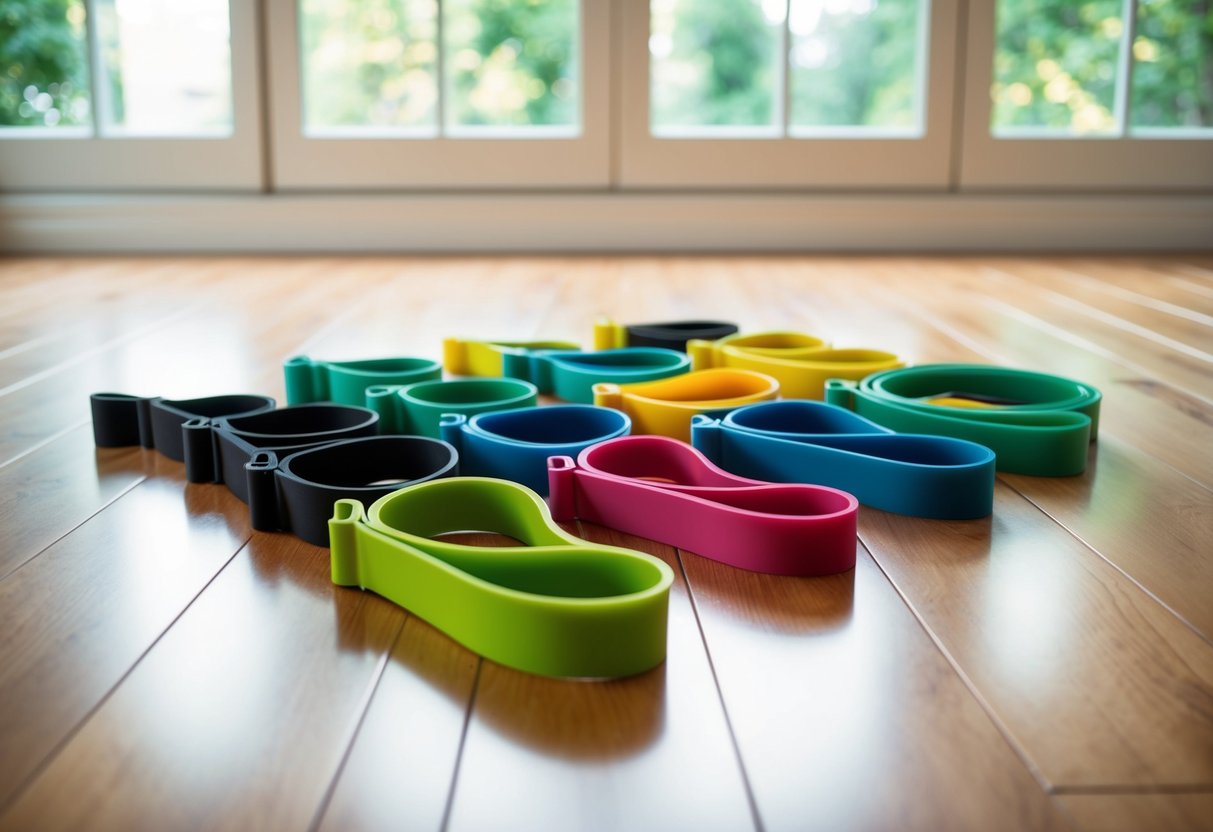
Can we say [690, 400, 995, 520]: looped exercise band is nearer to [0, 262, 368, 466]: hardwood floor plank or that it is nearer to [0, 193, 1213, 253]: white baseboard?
[0, 262, 368, 466]: hardwood floor plank

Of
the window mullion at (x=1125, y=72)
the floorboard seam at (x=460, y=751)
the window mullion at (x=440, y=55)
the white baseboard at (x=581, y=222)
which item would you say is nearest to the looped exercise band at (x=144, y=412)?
the floorboard seam at (x=460, y=751)

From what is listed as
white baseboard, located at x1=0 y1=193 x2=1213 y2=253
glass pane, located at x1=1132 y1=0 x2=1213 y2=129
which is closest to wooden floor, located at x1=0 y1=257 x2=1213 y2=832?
white baseboard, located at x1=0 y1=193 x2=1213 y2=253

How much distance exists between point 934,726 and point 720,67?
8.62 ft

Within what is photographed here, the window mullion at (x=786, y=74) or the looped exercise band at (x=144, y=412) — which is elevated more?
the window mullion at (x=786, y=74)

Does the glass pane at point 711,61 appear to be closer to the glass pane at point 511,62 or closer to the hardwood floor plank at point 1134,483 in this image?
the glass pane at point 511,62

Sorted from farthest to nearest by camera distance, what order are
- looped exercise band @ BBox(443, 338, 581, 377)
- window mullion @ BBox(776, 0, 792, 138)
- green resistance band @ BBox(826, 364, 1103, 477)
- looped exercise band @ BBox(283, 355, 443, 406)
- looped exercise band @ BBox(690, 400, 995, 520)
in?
window mullion @ BBox(776, 0, 792, 138)
looped exercise band @ BBox(443, 338, 581, 377)
looped exercise band @ BBox(283, 355, 443, 406)
green resistance band @ BBox(826, 364, 1103, 477)
looped exercise band @ BBox(690, 400, 995, 520)

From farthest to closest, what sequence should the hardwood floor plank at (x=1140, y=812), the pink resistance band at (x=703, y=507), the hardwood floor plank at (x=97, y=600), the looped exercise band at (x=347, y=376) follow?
the looped exercise band at (x=347, y=376) < the pink resistance band at (x=703, y=507) < the hardwood floor plank at (x=97, y=600) < the hardwood floor plank at (x=1140, y=812)

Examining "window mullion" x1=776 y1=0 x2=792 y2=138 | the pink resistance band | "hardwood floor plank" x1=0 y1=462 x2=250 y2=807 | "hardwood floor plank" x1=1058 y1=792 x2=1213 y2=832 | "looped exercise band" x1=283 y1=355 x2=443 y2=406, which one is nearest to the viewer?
"hardwood floor plank" x1=1058 y1=792 x2=1213 y2=832

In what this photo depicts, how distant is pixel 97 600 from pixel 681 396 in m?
0.63

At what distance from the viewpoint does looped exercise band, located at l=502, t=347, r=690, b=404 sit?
1.34 metres

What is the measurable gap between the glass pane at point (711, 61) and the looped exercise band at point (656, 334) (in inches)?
61.2

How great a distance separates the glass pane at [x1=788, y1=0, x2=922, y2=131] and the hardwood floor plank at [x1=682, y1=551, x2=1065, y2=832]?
2423 millimetres

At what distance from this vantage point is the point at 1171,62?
10.1 feet

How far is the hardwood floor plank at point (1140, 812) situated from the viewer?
0.53 m
